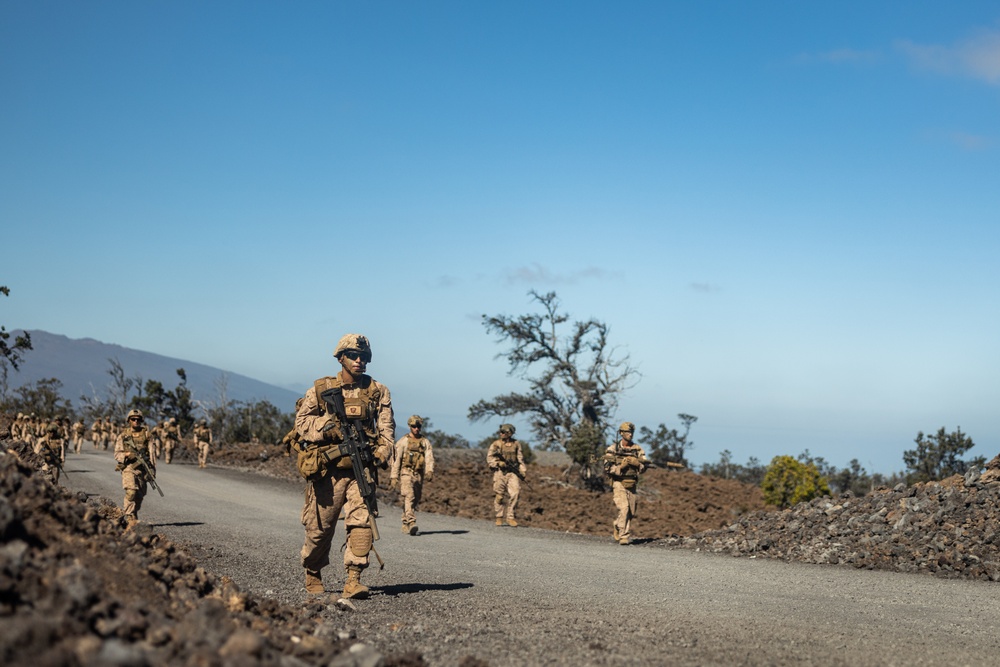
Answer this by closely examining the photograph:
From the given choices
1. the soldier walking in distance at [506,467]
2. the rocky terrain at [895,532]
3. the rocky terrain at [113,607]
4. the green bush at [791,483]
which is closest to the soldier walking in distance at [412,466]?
the soldier walking in distance at [506,467]

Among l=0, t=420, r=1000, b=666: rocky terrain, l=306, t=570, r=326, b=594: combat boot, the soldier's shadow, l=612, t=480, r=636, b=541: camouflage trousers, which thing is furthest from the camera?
l=612, t=480, r=636, b=541: camouflage trousers

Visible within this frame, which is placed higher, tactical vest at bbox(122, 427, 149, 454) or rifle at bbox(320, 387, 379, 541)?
rifle at bbox(320, 387, 379, 541)

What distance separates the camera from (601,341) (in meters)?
36.4

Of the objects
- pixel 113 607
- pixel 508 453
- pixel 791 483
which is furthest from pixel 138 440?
pixel 791 483

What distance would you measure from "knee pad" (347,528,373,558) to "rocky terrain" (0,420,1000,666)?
76cm

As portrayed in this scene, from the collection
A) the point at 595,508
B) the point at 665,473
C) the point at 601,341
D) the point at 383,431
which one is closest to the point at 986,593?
the point at 383,431

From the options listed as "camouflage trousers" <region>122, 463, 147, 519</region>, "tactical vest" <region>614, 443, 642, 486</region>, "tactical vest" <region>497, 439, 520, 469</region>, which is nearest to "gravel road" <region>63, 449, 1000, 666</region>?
"camouflage trousers" <region>122, 463, 147, 519</region>

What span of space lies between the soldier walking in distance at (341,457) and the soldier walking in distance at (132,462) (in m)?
8.40

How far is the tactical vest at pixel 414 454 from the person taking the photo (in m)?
19.1

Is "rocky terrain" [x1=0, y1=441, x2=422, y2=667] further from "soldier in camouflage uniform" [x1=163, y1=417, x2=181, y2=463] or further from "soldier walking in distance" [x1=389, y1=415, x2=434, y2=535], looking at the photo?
"soldier in camouflage uniform" [x1=163, y1=417, x2=181, y2=463]

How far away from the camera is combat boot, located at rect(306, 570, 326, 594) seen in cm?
943

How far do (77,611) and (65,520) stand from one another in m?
2.07

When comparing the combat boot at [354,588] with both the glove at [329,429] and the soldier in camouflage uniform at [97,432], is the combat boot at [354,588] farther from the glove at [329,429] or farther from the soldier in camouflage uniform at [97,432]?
the soldier in camouflage uniform at [97,432]

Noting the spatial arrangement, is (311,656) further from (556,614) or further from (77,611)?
(556,614)
